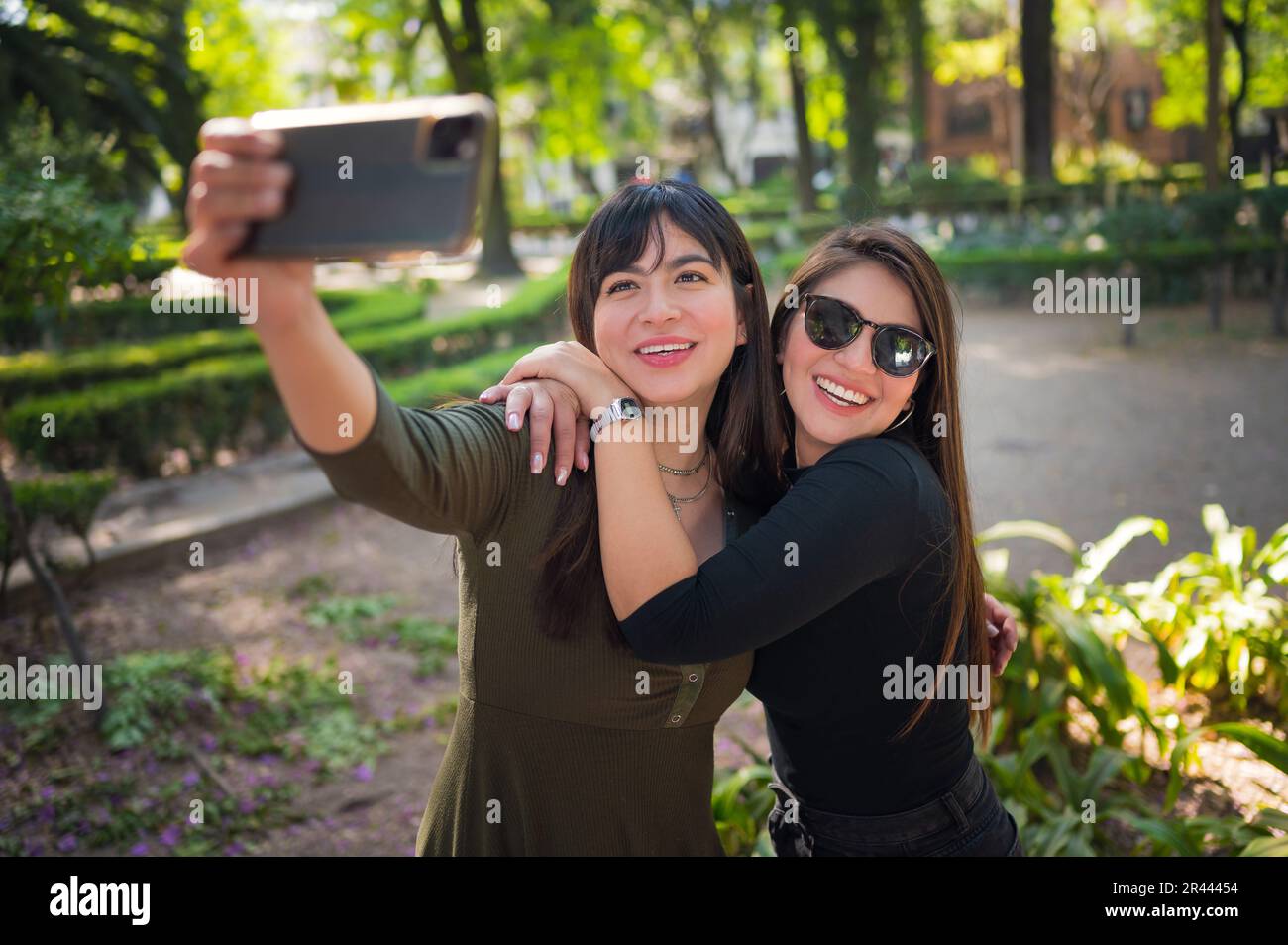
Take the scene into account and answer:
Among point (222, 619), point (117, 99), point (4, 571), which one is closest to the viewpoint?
point (4, 571)

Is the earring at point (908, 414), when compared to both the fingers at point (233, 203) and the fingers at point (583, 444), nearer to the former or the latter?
the fingers at point (583, 444)

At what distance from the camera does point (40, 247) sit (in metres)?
3.96

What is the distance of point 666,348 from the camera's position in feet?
6.31

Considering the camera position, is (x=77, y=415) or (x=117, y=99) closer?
(x=77, y=415)

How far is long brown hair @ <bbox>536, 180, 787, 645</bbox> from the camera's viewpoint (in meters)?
1.78

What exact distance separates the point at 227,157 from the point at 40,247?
3.49m

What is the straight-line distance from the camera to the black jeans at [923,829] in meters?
1.94

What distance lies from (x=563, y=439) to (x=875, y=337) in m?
0.66

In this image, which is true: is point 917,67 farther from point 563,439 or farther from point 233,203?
point 233,203

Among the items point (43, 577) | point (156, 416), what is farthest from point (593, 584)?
point (156, 416)

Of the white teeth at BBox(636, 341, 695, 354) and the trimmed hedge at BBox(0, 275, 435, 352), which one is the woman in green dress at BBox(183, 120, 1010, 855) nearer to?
the white teeth at BBox(636, 341, 695, 354)

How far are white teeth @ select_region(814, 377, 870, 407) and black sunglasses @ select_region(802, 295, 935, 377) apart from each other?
7 centimetres
